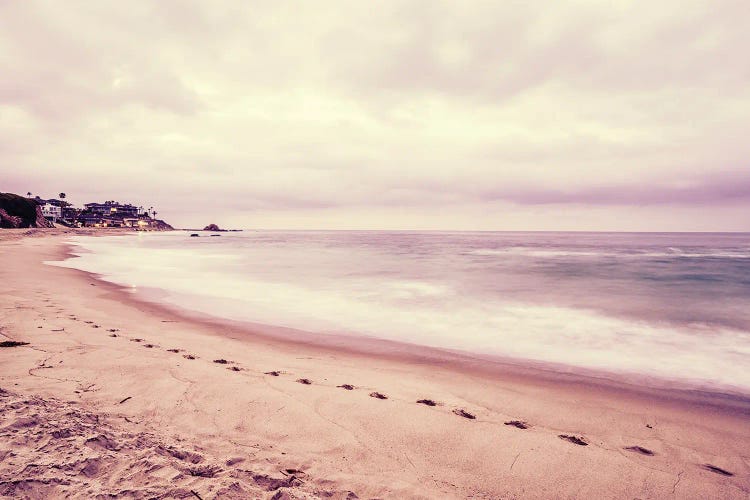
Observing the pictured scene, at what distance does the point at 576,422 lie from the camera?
188 inches

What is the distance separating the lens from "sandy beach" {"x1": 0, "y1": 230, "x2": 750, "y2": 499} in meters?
2.93

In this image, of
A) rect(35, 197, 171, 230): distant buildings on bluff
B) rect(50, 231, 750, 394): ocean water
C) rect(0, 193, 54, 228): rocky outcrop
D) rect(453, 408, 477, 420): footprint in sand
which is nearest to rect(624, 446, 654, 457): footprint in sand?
rect(453, 408, 477, 420): footprint in sand

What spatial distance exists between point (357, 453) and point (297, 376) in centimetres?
241

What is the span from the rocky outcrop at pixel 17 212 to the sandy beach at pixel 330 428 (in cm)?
9322

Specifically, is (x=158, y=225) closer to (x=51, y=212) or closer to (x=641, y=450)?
(x=51, y=212)

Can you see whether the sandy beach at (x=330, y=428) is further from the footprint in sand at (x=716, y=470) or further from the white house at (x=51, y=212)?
the white house at (x=51, y=212)

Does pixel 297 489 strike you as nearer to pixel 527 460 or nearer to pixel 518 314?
pixel 527 460

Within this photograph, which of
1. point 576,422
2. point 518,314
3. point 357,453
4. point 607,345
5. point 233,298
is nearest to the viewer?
point 357,453

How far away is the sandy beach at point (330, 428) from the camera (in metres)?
2.93

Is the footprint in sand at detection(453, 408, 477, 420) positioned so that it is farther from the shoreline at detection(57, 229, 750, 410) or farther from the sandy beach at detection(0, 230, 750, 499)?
the shoreline at detection(57, 229, 750, 410)

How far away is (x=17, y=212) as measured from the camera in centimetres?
7756

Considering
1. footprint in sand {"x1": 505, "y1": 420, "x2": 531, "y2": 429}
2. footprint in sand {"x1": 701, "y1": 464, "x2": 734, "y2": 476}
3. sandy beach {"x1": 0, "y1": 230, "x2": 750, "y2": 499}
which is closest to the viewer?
sandy beach {"x1": 0, "y1": 230, "x2": 750, "y2": 499}

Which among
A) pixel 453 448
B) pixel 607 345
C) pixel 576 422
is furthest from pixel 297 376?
pixel 607 345

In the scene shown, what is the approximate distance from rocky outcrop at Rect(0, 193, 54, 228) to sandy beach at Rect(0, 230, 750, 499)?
306 ft
